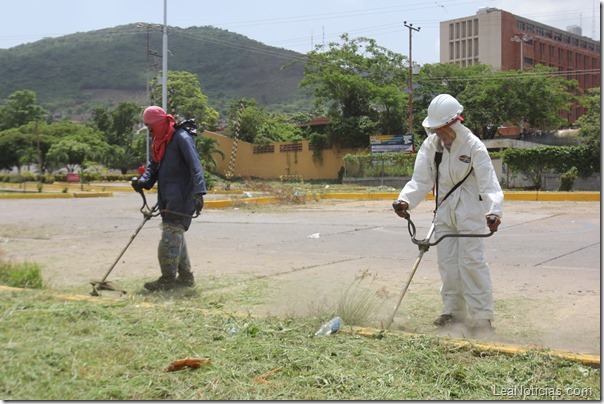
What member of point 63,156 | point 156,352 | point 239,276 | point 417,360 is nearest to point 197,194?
point 239,276

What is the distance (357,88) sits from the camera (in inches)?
1815

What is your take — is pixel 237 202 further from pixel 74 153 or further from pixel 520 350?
pixel 74 153

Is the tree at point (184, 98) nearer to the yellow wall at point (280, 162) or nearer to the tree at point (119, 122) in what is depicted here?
the yellow wall at point (280, 162)

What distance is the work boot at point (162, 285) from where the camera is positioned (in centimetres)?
608

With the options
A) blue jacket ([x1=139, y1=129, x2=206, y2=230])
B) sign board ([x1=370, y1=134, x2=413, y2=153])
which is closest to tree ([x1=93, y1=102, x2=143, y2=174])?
sign board ([x1=370, y1=134, x2=413, y2=153])

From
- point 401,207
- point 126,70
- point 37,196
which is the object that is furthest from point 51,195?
point 126,70

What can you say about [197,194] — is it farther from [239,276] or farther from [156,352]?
[156,352]

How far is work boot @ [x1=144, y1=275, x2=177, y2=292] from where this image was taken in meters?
6.08

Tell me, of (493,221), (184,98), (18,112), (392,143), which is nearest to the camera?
(493,221)

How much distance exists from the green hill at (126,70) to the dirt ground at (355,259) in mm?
133715

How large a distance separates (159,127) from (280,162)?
41.3 m

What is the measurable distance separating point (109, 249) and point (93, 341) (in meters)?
5.97

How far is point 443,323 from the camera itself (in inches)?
186

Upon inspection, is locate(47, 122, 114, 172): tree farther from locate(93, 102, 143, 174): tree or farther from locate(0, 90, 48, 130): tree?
locate(0, 90, 48, 130): tree
